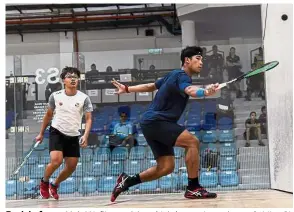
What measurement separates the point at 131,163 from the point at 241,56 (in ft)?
7.55

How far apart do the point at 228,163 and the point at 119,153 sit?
158 cm

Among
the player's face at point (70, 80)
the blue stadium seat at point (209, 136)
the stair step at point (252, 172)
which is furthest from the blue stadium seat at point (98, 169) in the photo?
the player's face at point (70, 80)

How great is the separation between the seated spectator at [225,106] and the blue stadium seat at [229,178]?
827 millimetres

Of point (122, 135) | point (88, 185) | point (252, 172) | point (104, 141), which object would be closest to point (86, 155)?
point (104, 141)

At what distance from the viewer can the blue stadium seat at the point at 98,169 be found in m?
8.12

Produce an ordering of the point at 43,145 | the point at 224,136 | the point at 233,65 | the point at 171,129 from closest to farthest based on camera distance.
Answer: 1. the point at 171,129
2. the point at 224,136
3. the point at 43,145
4. the point at 233,65

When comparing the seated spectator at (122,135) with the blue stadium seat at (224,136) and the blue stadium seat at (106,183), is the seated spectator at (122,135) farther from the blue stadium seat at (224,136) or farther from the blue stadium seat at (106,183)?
the blue stadium seat at (224,136)

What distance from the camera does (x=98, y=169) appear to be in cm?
815

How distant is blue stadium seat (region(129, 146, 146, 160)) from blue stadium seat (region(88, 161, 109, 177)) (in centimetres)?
39

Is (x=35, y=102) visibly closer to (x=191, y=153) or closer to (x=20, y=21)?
(x=191, y=153)

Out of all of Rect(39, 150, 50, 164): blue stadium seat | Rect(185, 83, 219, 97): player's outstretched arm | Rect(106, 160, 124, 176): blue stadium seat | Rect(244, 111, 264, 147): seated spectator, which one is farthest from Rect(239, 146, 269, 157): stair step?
Rect(185, 83, 219, 97): player's outstretched arm

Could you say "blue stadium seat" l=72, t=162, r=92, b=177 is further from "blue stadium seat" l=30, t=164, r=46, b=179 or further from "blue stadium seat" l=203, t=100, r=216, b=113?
"blue stadium seat" l=203, t=100, r=216, b=113

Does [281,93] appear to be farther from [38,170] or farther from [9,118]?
[9,118]

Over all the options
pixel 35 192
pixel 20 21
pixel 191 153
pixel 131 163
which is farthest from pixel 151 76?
pixel 20 21
